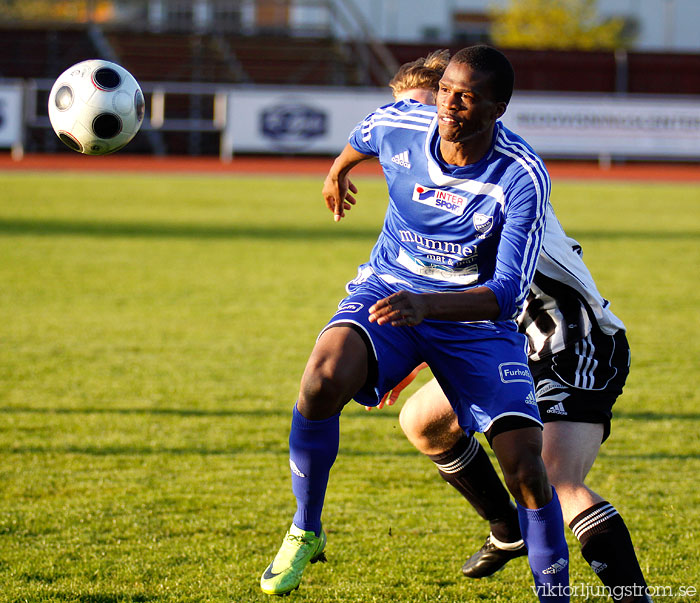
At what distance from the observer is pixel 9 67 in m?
29.4

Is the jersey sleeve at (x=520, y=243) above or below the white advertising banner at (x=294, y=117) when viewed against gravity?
above

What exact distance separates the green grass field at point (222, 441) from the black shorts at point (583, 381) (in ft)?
2.55

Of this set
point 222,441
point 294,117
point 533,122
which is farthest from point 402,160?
point 533,122

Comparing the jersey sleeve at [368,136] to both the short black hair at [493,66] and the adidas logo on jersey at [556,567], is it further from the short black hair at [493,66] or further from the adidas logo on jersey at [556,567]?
the adidas logo on jersey at [556,567]

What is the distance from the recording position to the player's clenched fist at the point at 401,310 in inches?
123

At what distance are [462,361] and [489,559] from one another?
93cm

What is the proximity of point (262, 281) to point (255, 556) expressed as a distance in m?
7.03

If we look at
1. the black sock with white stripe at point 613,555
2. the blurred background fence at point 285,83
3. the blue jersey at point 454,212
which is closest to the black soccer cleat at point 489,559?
the black sock with white stripe at point 613,555

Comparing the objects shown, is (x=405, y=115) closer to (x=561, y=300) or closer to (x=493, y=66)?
(x=493, y=66)

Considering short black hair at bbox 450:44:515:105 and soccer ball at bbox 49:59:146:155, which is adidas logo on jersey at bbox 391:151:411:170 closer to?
short black hair at bbox 450:44:515:105

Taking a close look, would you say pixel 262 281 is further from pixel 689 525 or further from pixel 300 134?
pixel 300 134

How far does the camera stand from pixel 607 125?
2595cm

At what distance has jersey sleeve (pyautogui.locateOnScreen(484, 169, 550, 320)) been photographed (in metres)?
3.30

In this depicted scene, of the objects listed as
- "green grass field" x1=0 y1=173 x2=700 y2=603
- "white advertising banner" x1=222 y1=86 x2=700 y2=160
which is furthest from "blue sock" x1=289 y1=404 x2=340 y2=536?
"white advertising banner" x1=222 y1=86 x2=700 y2=160
